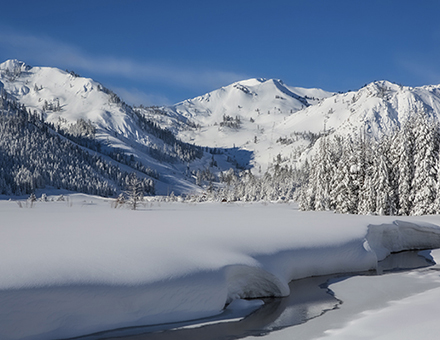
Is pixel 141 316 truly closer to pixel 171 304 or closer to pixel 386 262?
pixel 171 304

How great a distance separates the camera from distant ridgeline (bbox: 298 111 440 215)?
1486 inches

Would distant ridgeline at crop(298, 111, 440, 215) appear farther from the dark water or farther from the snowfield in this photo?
the dark water

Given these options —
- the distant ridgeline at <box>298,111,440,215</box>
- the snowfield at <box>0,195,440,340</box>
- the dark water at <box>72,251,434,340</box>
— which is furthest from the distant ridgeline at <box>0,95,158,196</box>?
the dark water at <box>72,251,434,340</box>

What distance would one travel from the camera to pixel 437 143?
39.7 m

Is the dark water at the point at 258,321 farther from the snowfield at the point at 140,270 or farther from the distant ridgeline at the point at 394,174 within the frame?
the distant ridgeline at the point at 394,174

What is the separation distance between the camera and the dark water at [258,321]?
1045 centimetres

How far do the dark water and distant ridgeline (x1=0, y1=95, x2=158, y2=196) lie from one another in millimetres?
135882

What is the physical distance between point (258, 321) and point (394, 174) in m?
36.3

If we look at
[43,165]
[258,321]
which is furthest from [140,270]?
[43,165]

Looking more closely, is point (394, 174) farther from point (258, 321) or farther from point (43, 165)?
point (43, 165)

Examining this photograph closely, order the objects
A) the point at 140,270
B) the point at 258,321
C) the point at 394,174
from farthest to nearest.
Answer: the point at 394,174 < the point at 258,321 < the point at 140,270

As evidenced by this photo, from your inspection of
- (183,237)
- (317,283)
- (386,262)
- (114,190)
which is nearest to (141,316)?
(183,237)

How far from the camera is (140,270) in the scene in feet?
38.1

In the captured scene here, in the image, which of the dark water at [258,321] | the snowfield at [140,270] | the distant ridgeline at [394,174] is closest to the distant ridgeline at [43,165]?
the distant ridgeline at [394,174]
